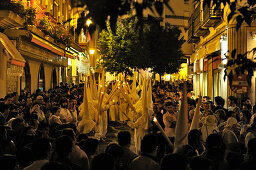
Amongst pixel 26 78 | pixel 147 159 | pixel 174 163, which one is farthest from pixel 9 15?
pixel 174 163

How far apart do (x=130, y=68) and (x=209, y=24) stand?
511 inches

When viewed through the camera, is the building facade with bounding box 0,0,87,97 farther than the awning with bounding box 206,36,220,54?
No

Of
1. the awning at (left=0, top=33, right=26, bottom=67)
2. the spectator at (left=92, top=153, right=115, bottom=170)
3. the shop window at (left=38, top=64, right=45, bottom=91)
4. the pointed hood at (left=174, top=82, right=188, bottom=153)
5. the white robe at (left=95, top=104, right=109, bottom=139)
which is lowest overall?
the white robe at (left=95, top=104, right=109, bottom=139)

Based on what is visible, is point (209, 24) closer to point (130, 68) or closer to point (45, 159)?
point (130, 68)

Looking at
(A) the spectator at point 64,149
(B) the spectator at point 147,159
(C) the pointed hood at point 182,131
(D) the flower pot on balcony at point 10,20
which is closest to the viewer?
(B) the spectator at point 147,159

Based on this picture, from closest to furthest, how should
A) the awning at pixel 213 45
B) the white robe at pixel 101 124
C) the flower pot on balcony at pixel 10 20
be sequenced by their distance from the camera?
the white robe at pixel 101 124 < the flower pot on balcony at pixel 10 20 < the awning at pixel 213 45

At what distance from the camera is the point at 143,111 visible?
33.5ft

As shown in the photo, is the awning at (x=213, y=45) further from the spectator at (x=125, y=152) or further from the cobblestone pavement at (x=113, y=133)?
the spectator at (x=125, y=152)

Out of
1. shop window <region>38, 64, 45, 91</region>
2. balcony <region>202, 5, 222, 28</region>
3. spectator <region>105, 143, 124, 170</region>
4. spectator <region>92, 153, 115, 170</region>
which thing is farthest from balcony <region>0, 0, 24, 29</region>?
spectator <region>92, 153, 115, 170</region>

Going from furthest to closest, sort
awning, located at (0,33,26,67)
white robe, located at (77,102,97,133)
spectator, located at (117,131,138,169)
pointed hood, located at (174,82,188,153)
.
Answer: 1. awning, located at (0,33,26,67)
2. white robe, located at (77,102,97,133)
3. pointed hood, located at (174,82,188,153)
4. spectator, located at (117,131,138,169)

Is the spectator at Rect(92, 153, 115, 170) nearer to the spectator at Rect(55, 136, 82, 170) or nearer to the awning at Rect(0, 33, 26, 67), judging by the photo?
the spectator at Rect(55, 136, 82, 170)

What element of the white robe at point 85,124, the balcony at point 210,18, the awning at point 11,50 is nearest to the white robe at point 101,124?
the white robe at point 85,124

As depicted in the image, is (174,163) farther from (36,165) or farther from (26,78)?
(26,78)

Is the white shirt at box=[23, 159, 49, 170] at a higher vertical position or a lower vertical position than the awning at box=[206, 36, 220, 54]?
lower
